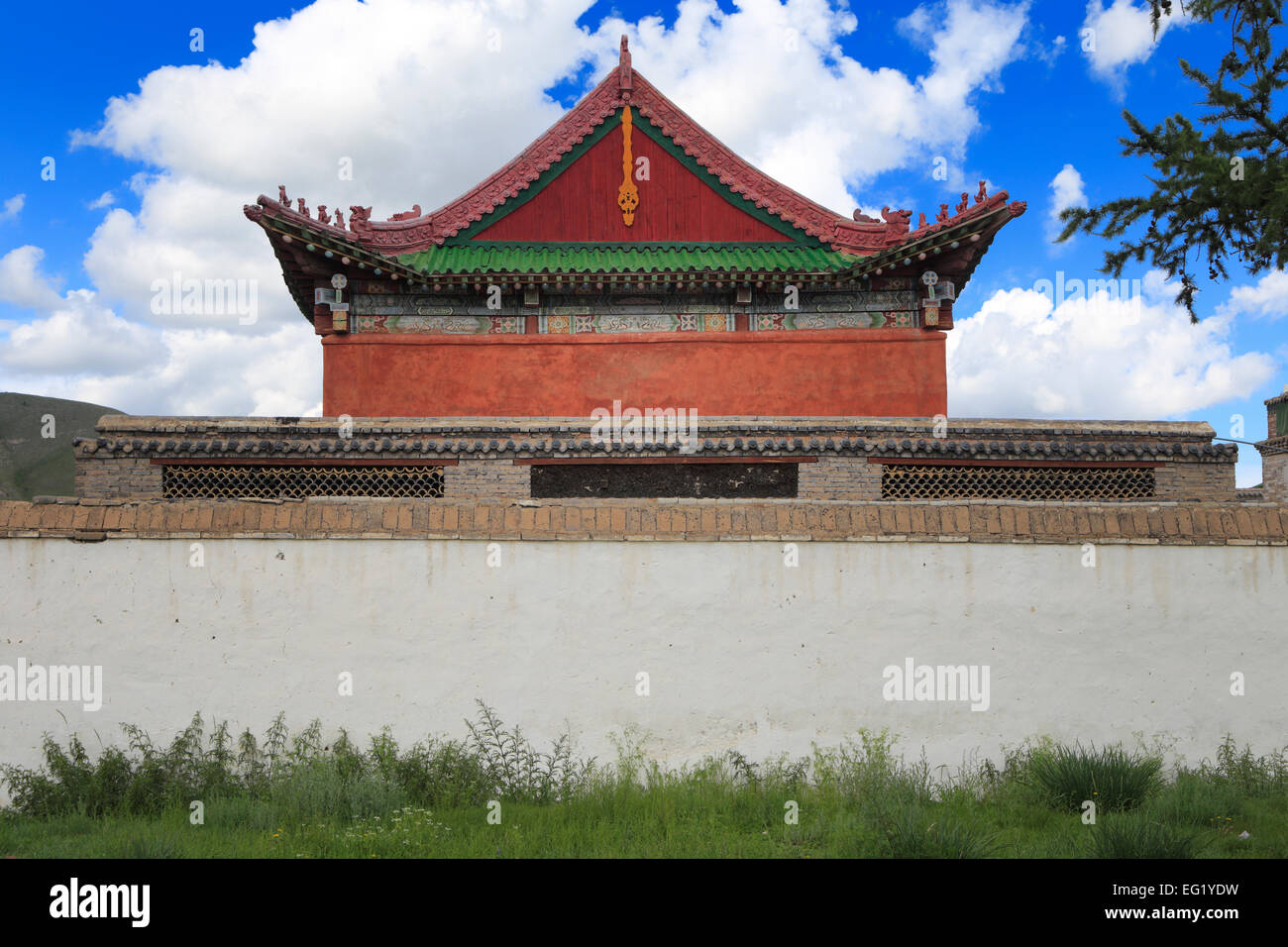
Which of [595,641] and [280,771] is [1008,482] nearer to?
[595,641]

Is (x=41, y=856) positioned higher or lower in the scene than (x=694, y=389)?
lower

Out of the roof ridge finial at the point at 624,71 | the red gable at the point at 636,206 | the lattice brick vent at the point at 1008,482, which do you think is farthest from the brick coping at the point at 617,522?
the roof ridge finial at the point at 624,71

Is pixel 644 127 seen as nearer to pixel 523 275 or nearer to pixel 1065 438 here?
pixel 523 275

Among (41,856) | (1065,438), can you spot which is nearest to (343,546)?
(41,856)

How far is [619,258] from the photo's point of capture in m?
12.8

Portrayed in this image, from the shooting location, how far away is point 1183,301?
29.1 ft

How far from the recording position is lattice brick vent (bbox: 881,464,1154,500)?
977 cm

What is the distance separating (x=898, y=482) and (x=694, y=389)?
3.71 metres

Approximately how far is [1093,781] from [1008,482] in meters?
4.66

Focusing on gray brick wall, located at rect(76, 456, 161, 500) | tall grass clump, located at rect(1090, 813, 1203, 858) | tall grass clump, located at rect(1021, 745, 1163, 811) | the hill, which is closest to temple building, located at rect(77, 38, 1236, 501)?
gray brick wall, located at rect(76, 456, 161, 500)

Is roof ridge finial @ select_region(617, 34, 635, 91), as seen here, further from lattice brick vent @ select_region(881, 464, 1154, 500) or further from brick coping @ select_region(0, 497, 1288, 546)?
brick coping @ select_region(0, 497, 1288, 546)

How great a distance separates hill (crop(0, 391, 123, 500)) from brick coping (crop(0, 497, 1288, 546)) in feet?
160

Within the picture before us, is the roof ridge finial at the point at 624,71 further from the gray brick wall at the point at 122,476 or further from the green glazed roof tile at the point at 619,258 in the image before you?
the gray brick wall at the point at 122,476
